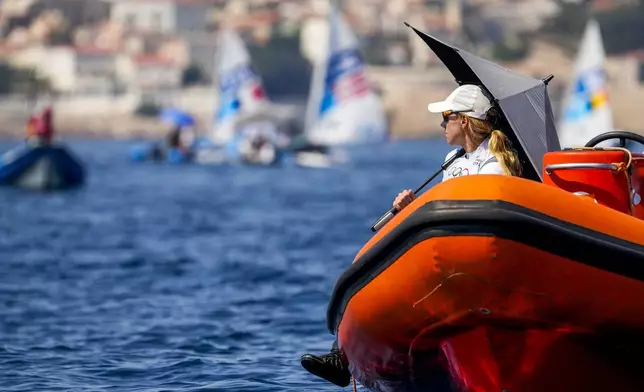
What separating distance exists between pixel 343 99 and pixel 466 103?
46102mm

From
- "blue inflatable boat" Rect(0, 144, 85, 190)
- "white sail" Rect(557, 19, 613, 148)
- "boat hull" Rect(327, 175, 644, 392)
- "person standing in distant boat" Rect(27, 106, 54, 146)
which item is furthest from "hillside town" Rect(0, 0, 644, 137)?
"boat hull" Rect(327, 175, 644, 392)

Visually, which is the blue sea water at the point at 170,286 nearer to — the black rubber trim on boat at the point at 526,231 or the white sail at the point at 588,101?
the black rubber trim on boat at the point at 526,231

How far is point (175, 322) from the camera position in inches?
570

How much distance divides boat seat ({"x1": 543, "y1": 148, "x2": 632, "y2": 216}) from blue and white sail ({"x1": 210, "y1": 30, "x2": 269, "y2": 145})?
5345cm

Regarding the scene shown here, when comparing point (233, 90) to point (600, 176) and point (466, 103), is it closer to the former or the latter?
point (466, 103)

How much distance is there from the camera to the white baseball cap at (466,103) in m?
8.61

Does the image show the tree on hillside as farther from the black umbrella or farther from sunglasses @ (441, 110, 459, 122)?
sunglasses @ (441, 110, 459, 122)

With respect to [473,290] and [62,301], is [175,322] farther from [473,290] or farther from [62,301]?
[473,290]

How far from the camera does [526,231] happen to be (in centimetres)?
784

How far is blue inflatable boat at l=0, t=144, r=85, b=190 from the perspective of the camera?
126ft

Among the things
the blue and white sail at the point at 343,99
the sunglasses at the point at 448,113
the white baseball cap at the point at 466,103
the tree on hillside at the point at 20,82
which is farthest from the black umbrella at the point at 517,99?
the tree on hillside at the point at 20,82

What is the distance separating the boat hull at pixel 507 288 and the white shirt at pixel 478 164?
50cm

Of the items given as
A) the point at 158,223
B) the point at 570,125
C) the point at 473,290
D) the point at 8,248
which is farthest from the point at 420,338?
the point at 570,125

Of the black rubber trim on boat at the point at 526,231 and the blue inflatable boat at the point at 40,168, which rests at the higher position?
the black rubber trim on boat at the point at 526,231
